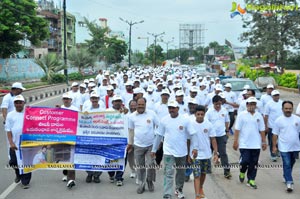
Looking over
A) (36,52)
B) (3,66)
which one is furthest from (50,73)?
(36,52)

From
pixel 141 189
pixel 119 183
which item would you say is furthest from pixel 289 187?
pixel 119 183

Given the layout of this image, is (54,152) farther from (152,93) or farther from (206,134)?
(152,93)

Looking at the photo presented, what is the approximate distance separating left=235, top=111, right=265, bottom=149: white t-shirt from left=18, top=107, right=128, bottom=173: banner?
195 cm

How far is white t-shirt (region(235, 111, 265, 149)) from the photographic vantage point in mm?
7254

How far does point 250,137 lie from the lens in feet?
23.8

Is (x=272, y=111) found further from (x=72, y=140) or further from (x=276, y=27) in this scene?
(x=276, y=27)

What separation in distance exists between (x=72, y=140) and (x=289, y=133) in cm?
363

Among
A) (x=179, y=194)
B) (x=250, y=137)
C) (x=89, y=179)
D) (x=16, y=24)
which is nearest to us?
(x=179, y=194)

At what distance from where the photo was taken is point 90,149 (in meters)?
7.38

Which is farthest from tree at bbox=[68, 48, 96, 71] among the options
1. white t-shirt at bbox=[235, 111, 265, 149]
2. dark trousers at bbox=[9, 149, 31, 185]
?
white t-shirt at bbox=[235, 111, 265, 149]

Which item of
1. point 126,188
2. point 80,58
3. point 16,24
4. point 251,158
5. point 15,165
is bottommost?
point 126,188

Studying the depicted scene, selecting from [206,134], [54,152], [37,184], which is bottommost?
[37,184]

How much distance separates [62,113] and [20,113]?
0.68 m

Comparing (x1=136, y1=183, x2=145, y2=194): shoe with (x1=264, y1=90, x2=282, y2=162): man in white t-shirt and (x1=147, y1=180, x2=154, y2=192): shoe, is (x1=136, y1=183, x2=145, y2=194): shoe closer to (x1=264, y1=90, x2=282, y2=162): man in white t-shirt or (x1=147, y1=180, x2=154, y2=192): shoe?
(x1=147, y1=180, x2=154, y2=192): shoe
